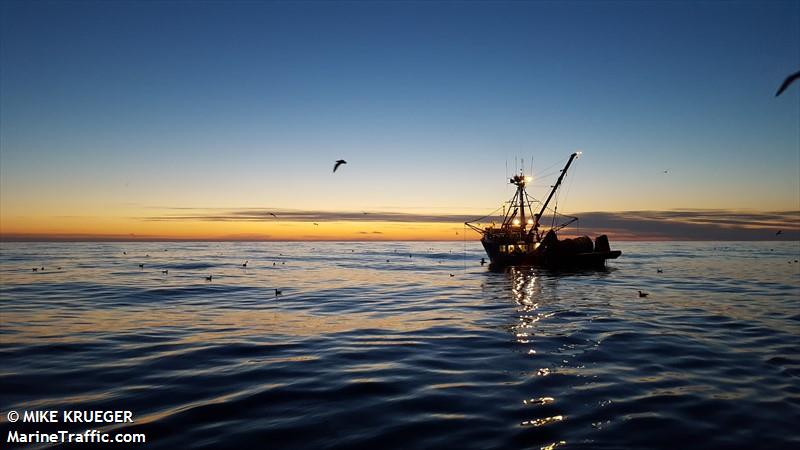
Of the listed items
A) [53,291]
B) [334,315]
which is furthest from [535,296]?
[53,291]

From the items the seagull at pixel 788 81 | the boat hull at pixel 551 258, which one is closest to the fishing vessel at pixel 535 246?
the boat hull at pixel 551 258

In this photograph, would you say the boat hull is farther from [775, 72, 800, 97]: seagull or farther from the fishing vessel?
[775, 72, 800, 97]: seagull

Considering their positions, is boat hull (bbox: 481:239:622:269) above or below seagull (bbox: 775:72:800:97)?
below

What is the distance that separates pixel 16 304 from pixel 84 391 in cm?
2635

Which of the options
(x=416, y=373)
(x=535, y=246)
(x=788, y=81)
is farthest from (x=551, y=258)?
(x=788, y=81)

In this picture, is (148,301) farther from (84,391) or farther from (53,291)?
(84,391)

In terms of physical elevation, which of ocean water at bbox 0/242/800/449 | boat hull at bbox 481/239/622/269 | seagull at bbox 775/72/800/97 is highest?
seagull at bbox 775/72/800/97

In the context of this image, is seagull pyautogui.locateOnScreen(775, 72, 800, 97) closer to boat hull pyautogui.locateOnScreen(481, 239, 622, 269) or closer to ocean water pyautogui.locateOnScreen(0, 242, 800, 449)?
ocean water pyautogui.locateOnScreen(0, 242, 800, 449)

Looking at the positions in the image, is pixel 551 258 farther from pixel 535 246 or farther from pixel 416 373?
pixel 416 373

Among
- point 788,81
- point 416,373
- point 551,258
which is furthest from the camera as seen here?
point 551,258

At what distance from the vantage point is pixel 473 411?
10773 mm

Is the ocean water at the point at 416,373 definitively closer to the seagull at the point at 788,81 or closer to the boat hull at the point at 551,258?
the seagull at the point at 788,81

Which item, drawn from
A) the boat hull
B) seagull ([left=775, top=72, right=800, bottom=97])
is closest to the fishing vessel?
the boat hull

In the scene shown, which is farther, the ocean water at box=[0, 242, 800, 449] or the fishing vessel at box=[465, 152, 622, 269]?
the fishing vessel at box=[465, 152, 622, 269]
